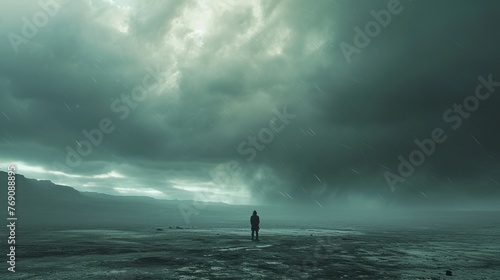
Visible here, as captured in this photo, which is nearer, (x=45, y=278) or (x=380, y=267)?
(x=45, y=278)

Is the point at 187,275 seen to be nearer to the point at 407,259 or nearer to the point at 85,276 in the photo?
the point at 85,276

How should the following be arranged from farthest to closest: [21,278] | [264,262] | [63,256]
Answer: [63,256]
[264,262]
[21,278]

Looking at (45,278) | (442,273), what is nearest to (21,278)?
(45,278)

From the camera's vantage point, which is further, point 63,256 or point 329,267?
point 63,256

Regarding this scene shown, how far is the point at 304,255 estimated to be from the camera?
2012 cm

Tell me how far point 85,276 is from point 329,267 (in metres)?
9.98

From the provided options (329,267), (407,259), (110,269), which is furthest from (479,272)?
(110,269)

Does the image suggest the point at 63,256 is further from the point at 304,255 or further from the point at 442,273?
the point at 442,273

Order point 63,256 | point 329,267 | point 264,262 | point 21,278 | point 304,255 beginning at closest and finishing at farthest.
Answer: point 21,278
point 329,267
point 264,262
point 63,256
point 304,255

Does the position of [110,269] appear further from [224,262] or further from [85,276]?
[224,262]

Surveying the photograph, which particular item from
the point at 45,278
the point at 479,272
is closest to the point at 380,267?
the point at 479,272

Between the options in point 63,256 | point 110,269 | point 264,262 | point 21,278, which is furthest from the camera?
point 63,256

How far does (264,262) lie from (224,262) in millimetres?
1898

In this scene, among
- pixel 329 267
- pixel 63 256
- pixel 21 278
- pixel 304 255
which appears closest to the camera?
pixel 21 278
